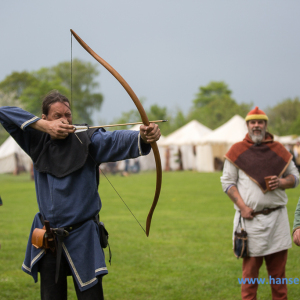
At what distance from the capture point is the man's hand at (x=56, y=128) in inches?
92.6

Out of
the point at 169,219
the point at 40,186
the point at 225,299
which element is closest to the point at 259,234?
the point at 225,299

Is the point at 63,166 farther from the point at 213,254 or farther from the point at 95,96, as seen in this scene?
the point at 95,96

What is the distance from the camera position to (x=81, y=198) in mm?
2383

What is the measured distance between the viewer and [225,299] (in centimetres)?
403

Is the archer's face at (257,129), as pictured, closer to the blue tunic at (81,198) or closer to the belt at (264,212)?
the belt at (264,212)

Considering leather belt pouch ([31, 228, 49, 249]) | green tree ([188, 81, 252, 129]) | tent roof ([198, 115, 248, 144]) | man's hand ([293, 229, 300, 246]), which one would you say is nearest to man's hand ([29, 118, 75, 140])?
leather belt pouch ([31, 228, 49, 249])

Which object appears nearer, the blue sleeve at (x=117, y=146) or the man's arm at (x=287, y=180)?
the blue sleeve at (x=117, y=146)

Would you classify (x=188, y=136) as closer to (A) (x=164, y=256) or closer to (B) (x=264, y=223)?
(A) (x=164, y=256)

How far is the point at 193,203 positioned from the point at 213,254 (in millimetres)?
5214

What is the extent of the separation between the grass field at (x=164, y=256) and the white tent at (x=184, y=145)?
695 inches

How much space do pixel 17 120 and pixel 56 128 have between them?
0.28 meters

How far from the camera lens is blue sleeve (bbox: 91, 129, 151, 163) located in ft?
7.67

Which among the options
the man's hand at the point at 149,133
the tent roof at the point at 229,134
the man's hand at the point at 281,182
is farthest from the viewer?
the tent roof at the point at 229,134

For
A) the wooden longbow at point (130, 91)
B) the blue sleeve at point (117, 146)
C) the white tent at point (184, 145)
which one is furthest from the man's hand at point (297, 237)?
the white tent at point (184, 145)
